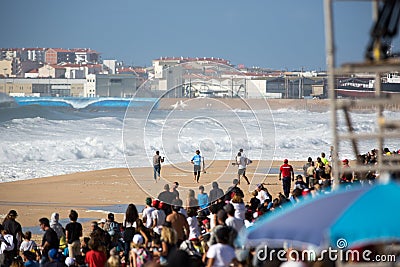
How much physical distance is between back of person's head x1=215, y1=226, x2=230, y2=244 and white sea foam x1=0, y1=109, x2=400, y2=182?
1220 cm

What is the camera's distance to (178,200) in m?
11.8

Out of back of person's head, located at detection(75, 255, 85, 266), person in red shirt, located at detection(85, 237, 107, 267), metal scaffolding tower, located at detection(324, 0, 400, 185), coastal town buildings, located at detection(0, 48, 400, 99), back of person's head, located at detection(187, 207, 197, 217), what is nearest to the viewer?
metal scaffolding tower, located at detection(324, 0, 400, 185)

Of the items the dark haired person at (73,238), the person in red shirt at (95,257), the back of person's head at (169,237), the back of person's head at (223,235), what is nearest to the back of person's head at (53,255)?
the person in red shirt at (95,257)

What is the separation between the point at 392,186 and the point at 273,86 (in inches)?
4732

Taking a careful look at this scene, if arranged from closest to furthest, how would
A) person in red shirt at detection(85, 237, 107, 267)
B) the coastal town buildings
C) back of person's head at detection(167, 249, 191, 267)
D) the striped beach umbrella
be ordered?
1. the striped beach umbrella
2. back of person's head at detection(167, 249, 191, 267)
3. person in red shirt at detection(85, 237, 107, 267)
4. the coastal town buildings

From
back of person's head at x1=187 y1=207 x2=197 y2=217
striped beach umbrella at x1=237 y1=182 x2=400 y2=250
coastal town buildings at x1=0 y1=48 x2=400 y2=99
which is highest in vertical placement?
coastal town buildings at x1=0 y1=48 x2=400 y2=99

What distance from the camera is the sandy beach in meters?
19.2

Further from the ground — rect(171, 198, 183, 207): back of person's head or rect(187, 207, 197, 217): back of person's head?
rect(171, 198, 183, 207): back of person's head

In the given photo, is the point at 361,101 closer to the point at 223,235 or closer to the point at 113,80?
the point at 223,235

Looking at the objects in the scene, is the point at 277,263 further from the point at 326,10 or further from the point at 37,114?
the point at 37,114

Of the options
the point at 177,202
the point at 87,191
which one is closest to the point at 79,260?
the point at 177,202

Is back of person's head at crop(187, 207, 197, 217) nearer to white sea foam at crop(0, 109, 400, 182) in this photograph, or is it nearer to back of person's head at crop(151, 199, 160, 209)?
back of person's head at crop(151, 199, 160, 209)

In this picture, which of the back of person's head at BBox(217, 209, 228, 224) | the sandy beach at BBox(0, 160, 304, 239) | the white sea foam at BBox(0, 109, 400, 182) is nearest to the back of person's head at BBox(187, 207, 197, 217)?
the back of person's head at BBox(217, 209, 228, 224)

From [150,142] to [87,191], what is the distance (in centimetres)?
659
